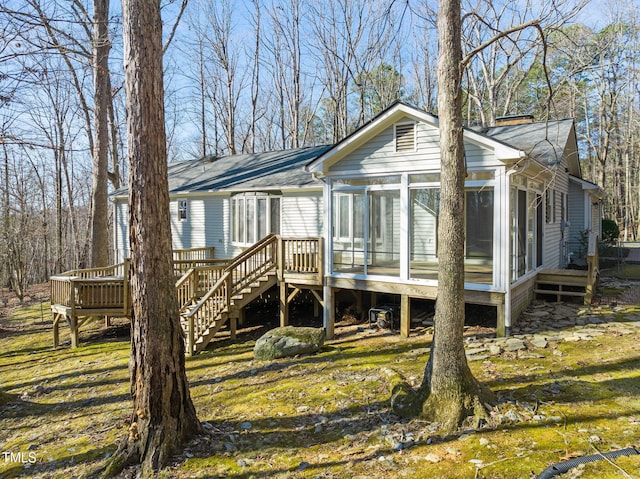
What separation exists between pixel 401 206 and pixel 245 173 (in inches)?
330

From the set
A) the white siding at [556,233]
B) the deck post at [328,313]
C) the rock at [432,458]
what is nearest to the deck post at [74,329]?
the deck post at [328,313]

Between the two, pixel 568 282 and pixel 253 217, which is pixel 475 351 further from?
pixel 253 217

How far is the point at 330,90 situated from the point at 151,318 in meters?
24.9

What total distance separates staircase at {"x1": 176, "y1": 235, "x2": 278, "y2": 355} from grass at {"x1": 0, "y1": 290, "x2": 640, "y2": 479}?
0.64 metres

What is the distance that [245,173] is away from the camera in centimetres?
1546

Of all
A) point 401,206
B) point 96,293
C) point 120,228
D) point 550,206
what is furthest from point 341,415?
point 120,228

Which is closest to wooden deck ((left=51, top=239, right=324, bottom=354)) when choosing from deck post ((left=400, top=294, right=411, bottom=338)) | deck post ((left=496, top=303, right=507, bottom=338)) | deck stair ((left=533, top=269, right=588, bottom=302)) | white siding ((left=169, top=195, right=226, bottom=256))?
deck post ((left=400, top=294, right=411, bottom=338))

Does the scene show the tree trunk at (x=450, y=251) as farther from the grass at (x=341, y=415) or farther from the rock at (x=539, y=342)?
the rock at (x=539, y=342)

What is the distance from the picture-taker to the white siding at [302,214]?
12.5 meters

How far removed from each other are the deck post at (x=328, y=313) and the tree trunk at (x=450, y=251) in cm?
453

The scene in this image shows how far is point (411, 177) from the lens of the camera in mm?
8555

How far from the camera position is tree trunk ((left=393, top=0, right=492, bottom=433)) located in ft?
16.3

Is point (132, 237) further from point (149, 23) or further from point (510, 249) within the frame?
point (510, 249)

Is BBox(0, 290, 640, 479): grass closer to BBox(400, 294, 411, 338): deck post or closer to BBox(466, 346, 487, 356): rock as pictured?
BBox(400, 294, 411, 338): deck post
